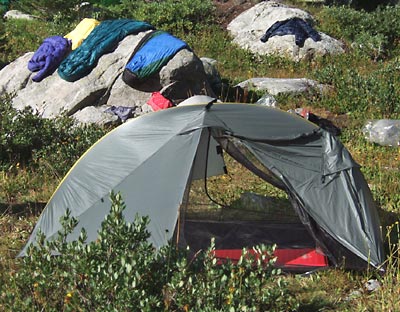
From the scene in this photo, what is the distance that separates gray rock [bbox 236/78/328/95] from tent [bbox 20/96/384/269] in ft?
19.2

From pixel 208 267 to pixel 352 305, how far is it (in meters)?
1.52

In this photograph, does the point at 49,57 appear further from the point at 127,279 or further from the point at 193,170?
the point at 127,279

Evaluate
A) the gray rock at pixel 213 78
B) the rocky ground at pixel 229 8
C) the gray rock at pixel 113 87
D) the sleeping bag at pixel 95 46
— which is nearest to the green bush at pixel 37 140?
the gray rock at pixel 113 87

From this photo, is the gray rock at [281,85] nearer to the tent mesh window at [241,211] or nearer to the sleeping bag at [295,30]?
the sleeping bag at [295,30]

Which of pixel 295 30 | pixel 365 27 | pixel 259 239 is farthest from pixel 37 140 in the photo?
pixel 365 27

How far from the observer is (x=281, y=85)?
12.5m

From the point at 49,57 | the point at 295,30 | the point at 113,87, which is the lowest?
the point at 113,87

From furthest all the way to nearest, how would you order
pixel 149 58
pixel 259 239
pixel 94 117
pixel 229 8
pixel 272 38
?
pixel 229 8
pixel 272 38
pixel 149 58
pixel 94 117
pixel 259 239

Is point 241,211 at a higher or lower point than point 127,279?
lower

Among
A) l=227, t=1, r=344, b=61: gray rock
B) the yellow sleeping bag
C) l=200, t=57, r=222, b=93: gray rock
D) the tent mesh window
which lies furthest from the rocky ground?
the tent mesh window

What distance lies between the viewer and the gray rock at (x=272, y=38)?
14836 millimetres

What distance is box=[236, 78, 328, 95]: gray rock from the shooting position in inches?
486

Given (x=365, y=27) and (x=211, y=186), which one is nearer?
(x=211, y=186)

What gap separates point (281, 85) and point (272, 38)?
3.09 metres
